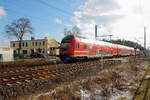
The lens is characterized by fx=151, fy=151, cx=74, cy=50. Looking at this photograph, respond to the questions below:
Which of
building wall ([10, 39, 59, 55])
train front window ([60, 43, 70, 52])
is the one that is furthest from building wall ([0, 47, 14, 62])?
building wall ([10, 39, 59, 55])

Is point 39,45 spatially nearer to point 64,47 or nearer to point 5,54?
point 5,54

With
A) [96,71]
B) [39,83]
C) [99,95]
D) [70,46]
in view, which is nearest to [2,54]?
[70,46]

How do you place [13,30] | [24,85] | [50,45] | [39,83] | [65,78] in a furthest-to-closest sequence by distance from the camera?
1. [50,45]
2. [13,30]
3. [65,78]
4. [39,83]
5. [24,85]

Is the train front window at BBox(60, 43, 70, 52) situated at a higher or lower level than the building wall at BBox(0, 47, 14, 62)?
higher

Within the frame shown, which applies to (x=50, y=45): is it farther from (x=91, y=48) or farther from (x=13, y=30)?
Result: (x=91, y=48)

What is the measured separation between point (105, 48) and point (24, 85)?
75.2 feet

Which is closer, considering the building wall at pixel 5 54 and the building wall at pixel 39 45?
the building wall at pixel 5 54

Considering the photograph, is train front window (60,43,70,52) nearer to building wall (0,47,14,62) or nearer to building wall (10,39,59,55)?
building wall (0,47,14,62)

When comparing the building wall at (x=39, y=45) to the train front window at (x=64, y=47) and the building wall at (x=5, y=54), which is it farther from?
the train front window at (x=64, y=47)

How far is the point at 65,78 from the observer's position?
36.2ft

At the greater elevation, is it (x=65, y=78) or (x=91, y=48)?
(x=91, y=48)

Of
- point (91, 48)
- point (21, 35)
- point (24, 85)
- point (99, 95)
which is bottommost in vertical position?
point (99, 95)

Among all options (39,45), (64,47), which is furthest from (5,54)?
(39,45)

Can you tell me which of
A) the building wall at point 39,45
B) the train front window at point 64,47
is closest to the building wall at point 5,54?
the train front window at point 64,47
